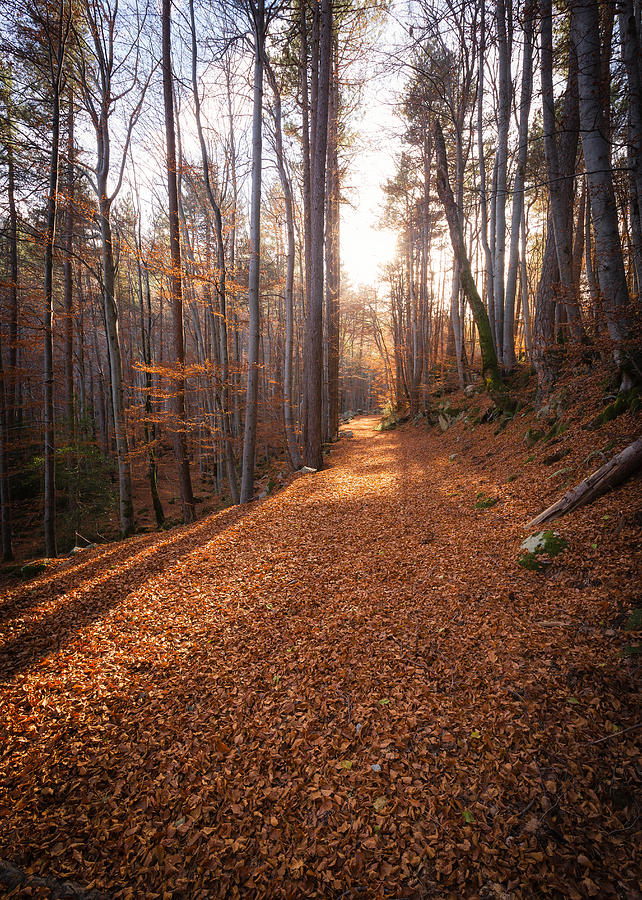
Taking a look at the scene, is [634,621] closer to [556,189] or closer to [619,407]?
[619,407]

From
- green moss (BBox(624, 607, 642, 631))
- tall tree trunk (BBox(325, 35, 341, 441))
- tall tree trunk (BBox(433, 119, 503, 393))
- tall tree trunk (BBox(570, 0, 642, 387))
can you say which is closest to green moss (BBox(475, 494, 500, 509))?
tall tree trunk (BBox(570, 0, 642, 387))

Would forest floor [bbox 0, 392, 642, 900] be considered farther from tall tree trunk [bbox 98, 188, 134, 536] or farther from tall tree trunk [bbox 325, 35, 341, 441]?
tall tree trunk [bbox 325, 35, 341, 441]

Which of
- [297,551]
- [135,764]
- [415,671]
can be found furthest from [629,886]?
[297,551]

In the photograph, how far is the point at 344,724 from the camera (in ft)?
8.23

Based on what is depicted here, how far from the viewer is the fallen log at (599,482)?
3.92 m

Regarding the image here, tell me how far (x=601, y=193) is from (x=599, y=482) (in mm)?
4166

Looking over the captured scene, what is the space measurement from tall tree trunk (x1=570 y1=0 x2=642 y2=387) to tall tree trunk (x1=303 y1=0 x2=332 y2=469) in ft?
18.0

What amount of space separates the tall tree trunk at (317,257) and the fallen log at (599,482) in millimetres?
6667

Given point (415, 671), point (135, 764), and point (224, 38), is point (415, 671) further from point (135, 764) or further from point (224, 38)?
point (224, 38)

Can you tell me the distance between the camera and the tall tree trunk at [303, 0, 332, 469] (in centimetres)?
846

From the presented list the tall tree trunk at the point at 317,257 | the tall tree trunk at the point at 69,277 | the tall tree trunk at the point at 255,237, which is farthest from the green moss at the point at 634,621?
the tall tree trunk at the point at 69,277

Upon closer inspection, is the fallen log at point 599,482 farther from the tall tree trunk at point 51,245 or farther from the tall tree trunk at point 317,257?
the tall tree trunk at point 51,245

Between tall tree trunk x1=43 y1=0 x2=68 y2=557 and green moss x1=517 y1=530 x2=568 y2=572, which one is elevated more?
tall tree trunk x1=43 y1=0 x2=68 y2=557

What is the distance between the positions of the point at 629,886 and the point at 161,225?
24.0 m
